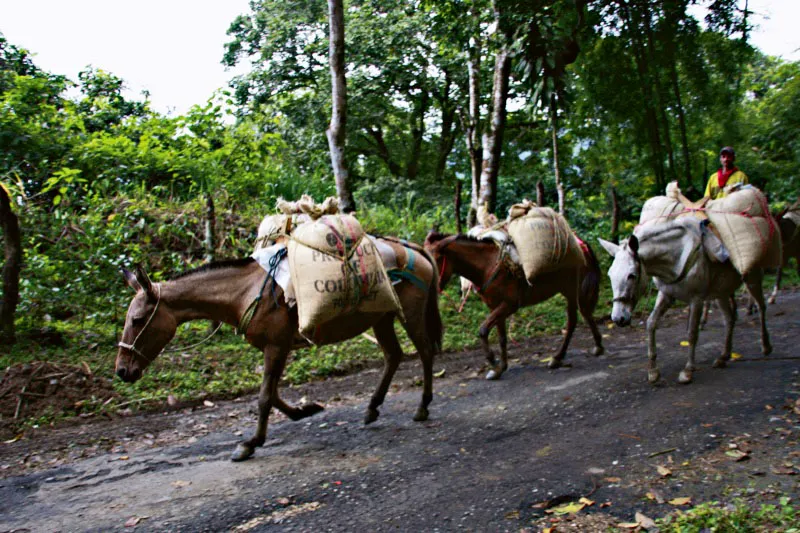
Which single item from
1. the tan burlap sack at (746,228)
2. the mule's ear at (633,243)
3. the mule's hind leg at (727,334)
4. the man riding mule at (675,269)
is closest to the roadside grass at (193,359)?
the man riding mule at (675,269)

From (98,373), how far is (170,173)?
223 inches

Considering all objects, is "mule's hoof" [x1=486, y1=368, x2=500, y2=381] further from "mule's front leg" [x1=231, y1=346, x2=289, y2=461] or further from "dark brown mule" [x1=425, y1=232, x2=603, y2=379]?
"mule's front leg" [x1=231, y1=346, x2=289, y2=461]

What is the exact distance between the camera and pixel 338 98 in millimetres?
9258

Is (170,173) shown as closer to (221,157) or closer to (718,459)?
(221,157)

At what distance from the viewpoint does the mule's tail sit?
9.07 m

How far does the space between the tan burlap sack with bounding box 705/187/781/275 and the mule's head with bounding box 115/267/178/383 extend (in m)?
5.85

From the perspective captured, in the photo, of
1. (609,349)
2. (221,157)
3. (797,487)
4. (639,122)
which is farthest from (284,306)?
(639,122)

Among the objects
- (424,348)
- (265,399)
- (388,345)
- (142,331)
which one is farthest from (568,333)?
(142,331)

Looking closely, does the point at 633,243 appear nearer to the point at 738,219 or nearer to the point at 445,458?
the point at 738,219

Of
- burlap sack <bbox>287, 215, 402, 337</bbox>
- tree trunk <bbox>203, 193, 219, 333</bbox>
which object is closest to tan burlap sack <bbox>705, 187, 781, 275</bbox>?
burlap sack <bbox>287, 215, 402, 337</bbox>

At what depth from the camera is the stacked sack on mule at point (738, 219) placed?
272 inches

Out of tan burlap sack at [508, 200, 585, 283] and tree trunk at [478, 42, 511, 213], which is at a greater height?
tree trunk at [478, 42, 511, 213]

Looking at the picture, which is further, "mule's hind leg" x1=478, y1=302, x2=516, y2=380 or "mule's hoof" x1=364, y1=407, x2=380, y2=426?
"mule's hind leg" x1=478, y1=302, x2=516, y2=380

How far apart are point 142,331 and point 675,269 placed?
5.53 metres
